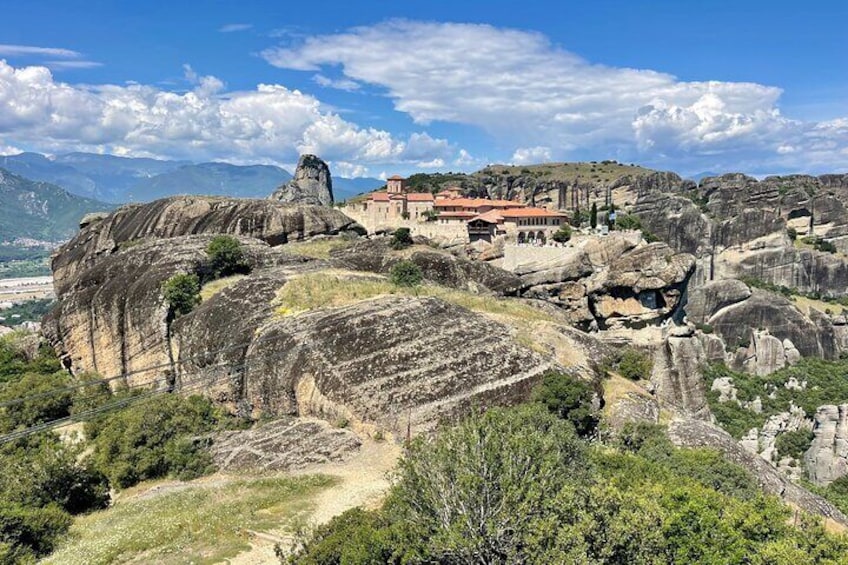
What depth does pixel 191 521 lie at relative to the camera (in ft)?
67.6

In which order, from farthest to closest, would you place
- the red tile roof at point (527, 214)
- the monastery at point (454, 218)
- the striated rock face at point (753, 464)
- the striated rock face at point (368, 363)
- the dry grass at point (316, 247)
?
the red tile roof at point (527, 214), the monastery at point (454, 218), the dry grass at point (316, 247), the striated rock face at point (368, 363), the striated rock face at point (753, 464)

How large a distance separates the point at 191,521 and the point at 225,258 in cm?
3140

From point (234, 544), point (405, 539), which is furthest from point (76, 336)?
point (405, 539)

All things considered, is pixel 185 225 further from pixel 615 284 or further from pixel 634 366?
pixel 634 366

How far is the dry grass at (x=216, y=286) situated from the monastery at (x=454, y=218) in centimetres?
3509

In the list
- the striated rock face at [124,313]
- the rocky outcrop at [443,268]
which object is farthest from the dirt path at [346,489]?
the rocky outcrop at [443,268]

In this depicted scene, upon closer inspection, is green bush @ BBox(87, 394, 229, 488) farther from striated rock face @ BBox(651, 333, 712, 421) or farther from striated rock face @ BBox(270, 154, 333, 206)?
striated rock face @ BBox(270, 154, 333, 206)

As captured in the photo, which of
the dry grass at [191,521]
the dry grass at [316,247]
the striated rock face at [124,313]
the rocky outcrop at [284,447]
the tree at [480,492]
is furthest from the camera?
the dry grass at [316,247]

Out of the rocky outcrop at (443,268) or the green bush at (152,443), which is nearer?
the green bush at (152,443)

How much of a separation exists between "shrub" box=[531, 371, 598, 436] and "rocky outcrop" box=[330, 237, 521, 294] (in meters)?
24.0

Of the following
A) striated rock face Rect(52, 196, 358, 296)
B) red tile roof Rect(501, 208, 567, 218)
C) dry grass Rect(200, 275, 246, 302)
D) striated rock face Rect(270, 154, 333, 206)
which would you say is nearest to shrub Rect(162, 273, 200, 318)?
dry grass Rect(200, 275, 246, 302)

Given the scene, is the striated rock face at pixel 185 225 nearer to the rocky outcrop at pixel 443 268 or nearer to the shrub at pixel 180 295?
the rocky outcrop at pixel 443 268

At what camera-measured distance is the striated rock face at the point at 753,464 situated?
2694 cm

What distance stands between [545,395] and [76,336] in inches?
1499
